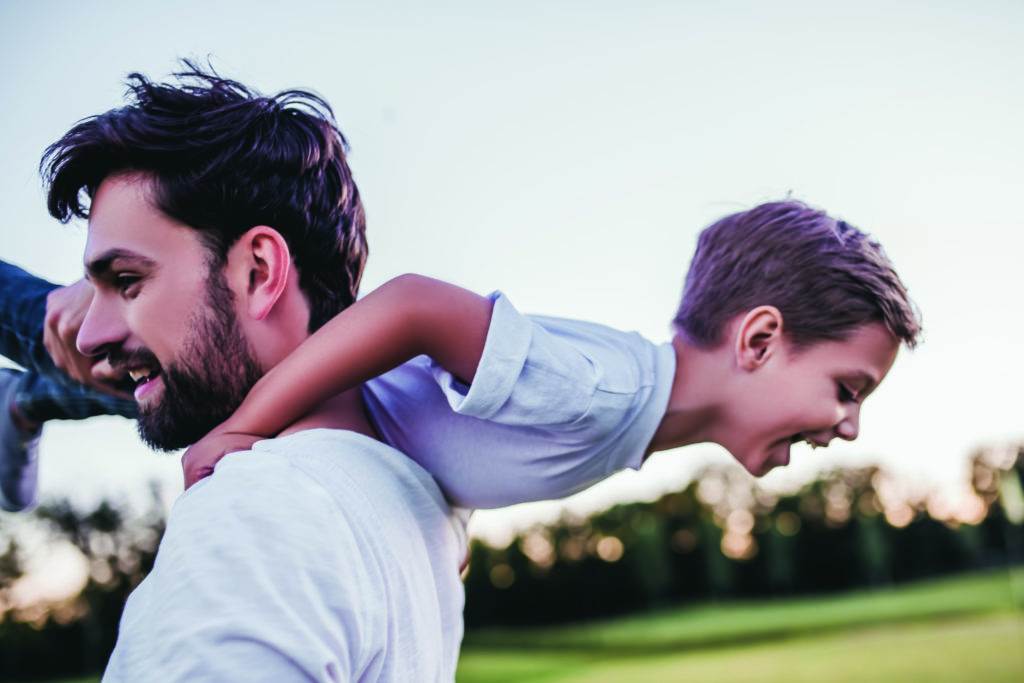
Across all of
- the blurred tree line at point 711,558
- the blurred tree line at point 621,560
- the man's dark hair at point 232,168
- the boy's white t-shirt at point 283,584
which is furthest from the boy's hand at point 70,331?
the blurred tree line at point 711,558

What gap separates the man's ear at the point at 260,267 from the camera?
1.45 m

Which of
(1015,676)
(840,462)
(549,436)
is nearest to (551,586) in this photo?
(840,462)

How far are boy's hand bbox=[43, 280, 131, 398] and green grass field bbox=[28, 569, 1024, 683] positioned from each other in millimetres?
Answer: 11570

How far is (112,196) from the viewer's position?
1500 millimetres

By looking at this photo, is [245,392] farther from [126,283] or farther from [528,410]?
[528,410]

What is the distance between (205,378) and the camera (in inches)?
57.0

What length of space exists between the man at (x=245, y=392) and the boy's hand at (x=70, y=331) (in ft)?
1.09

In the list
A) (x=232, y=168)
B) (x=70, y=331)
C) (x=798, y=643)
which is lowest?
(x=798, y=643)

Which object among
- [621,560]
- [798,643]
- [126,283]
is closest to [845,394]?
[126,283]

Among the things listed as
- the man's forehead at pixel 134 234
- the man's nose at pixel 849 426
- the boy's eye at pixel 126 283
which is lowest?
the man's nose at pixel 849 426

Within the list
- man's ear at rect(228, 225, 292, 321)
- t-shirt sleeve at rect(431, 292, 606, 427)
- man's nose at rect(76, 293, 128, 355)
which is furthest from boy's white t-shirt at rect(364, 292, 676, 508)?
man's nose at rect(76, 293, 128, 355)

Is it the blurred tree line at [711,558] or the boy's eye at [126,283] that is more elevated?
the boy's eye at [126,283]

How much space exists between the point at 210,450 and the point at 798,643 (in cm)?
1897

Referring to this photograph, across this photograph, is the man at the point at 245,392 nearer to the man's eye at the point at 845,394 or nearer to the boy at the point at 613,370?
the boy at the point at 613,370
